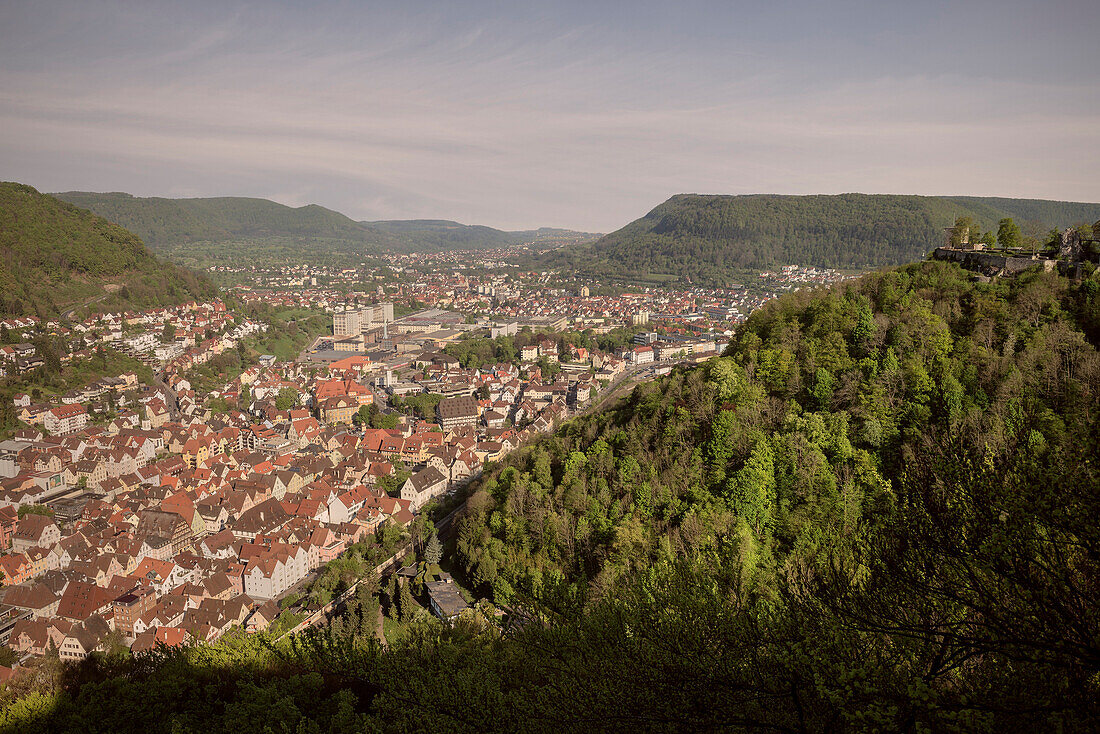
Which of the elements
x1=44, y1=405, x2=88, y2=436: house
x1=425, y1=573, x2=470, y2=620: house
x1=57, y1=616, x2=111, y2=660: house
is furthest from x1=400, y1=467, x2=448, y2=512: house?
x1=44, y1=405, x2=88, y2=436: house

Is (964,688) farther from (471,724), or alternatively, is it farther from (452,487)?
(452,487)

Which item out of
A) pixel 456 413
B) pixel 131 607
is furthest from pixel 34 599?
pixel 456 413

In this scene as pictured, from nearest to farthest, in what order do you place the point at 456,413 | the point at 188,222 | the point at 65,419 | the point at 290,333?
the point at 65,419, the point at 456,413, the point at 290,333, the point at 188,222

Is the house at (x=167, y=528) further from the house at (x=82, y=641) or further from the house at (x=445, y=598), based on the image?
the house at (x=445, y=598)

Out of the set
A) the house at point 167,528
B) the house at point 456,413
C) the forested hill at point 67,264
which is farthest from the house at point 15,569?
the forested hill at point 67,264

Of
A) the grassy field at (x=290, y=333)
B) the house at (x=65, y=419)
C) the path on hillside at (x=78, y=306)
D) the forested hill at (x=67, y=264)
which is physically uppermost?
the forested hill at (x=67, y=264)

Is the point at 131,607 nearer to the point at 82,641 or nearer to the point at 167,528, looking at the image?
the point at 82,641
